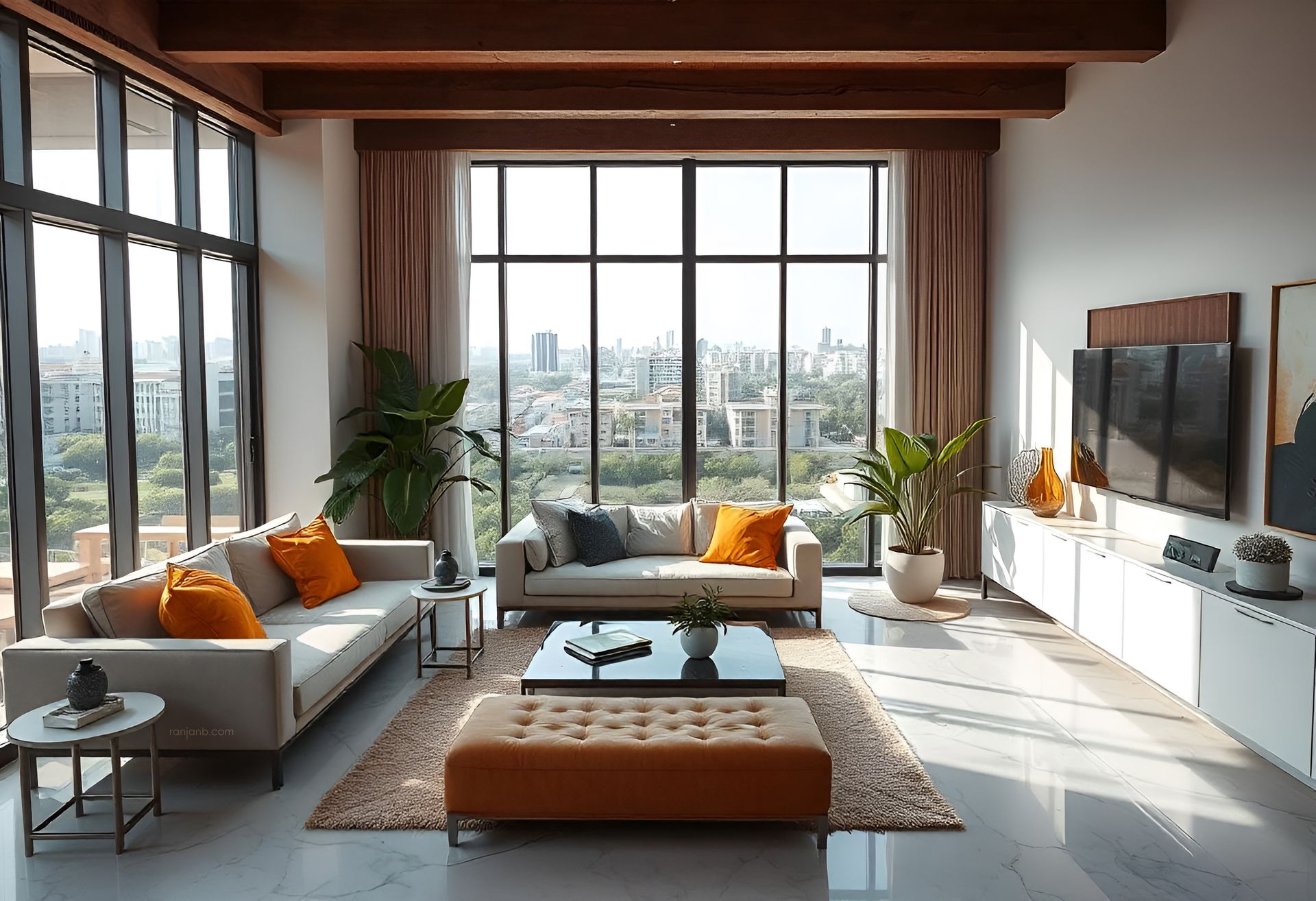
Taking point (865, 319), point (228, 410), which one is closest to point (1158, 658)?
point (865, 319)

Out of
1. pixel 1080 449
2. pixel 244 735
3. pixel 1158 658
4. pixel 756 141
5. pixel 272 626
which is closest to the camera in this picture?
pixel 244 735

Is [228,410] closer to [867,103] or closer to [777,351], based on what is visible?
[777,351]

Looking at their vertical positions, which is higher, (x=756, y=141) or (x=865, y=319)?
(x=756, y=141)

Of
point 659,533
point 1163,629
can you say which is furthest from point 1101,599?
point 659,533

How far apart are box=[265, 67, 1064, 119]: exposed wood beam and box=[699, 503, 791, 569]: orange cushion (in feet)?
8.36

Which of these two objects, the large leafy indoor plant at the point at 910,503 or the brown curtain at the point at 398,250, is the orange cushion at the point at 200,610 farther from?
the large leafy indoor plant at the point at 910,503

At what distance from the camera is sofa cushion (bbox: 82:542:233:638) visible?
3.63 meters

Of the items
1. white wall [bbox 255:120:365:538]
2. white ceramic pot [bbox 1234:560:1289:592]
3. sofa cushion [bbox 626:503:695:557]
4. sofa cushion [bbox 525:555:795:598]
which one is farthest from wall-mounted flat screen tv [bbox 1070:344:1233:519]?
white wall [bbox 255:120:365:538]

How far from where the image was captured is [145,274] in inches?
195

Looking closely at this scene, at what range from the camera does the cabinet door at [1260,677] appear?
320 cm

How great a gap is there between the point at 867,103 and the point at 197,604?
4695mm

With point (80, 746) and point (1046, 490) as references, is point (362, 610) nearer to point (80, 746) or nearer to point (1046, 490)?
point (80, 746)

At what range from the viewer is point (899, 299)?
6809 mm

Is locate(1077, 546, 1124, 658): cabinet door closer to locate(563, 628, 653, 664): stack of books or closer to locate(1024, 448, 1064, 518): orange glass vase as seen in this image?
locate(1024, 448, 1064, 518): orange glass vase
